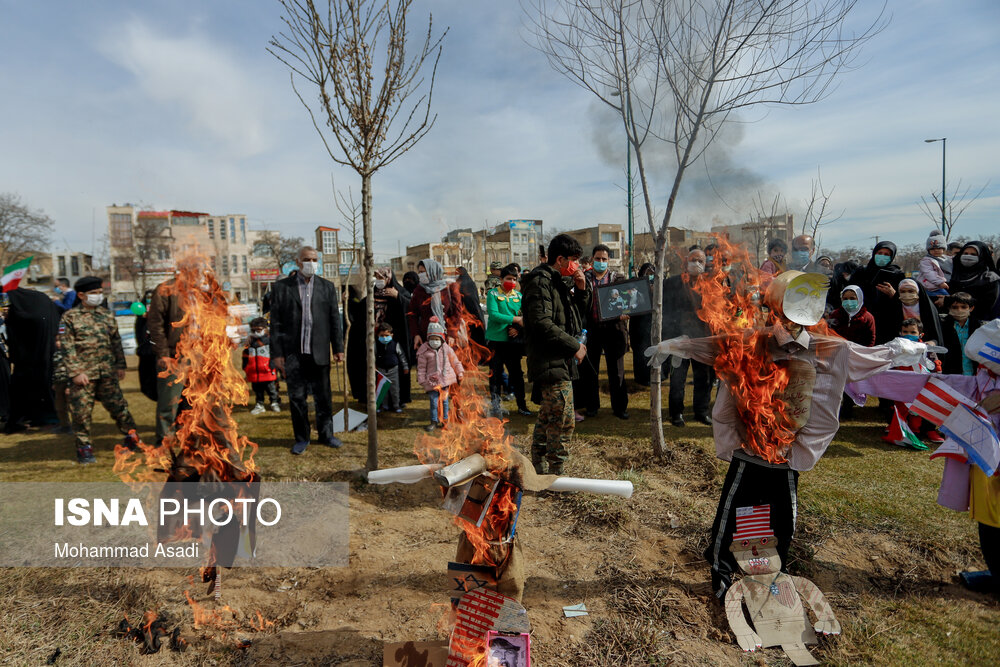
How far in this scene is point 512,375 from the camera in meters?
8.53

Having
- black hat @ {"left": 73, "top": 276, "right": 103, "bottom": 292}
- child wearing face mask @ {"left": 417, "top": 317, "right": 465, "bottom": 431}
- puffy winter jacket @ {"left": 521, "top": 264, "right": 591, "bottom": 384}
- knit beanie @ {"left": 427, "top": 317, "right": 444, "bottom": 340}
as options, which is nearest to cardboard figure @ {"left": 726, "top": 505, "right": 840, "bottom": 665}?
puffy winter jacket @ {"left": 521, "top": 264, "right": 591, "bottom": 384}

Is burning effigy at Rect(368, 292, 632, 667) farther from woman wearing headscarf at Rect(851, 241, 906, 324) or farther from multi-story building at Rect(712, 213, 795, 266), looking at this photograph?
multi-story building at Rect(712, 213, 795, 266)

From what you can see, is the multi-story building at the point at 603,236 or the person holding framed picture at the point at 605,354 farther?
the multi-story building at the point at 603,236

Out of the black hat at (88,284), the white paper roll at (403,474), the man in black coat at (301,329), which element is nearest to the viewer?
the white paper roll at (403,474)

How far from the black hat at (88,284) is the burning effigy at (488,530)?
235 inches

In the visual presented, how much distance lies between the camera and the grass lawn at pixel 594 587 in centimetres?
321

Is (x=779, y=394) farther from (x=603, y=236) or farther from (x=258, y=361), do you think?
(x=603, y=236)

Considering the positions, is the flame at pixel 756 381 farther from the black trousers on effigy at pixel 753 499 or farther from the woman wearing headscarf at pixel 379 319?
the woman wearing headscarf at pixel 379 319

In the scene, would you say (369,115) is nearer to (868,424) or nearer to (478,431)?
(478,431)

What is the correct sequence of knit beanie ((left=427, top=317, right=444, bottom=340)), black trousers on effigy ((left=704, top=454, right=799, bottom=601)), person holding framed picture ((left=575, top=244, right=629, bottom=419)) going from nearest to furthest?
black trousers on effigy ((left=704, top=454, right=799, bottom=601)), knit beanie ((left=427, top=317, right=444, bottom=340)), person holding framed picture ((left=575, top=244, right=629, bottom=419))

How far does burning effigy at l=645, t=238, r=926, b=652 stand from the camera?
3381 mm

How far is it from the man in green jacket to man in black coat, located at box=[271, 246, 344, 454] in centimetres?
297

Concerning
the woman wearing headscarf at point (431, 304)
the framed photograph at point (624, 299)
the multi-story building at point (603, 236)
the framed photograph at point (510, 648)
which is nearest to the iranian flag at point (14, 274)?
the woman wearing headscarf at point (431, 304)

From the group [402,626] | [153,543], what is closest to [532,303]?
[402,626]
